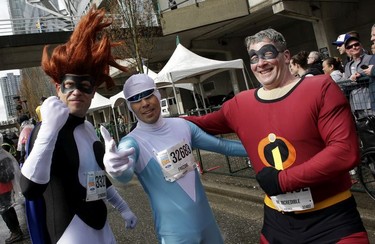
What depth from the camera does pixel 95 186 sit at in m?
2.11

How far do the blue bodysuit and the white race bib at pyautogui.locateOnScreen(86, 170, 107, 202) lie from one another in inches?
5.9

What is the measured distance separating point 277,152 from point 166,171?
0.74m

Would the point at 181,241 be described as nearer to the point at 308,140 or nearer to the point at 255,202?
the point at 308,140

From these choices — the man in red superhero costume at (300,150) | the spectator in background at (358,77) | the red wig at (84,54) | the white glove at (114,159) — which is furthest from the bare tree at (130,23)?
the man in red superhero costume at (300,150)

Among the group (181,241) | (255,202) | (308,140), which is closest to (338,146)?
(308,140)

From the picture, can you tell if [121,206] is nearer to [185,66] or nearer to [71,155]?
[71,155]

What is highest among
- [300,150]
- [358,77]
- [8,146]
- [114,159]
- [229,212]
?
[8,146]

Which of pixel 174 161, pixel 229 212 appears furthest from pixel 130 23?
pixel 174 161

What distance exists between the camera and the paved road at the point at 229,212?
4203 millimetres

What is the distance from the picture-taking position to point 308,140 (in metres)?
1.73

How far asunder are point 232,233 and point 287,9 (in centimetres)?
1077

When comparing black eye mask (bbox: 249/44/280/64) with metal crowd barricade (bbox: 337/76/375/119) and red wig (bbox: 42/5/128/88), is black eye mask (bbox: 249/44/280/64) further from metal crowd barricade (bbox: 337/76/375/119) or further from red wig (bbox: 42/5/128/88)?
metal crowd barricade (bbox: 337/76/375/119)

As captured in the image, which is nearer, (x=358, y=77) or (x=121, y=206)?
(x=121, y=206)

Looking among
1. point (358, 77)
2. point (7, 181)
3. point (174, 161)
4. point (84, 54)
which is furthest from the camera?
point (7, 181)
